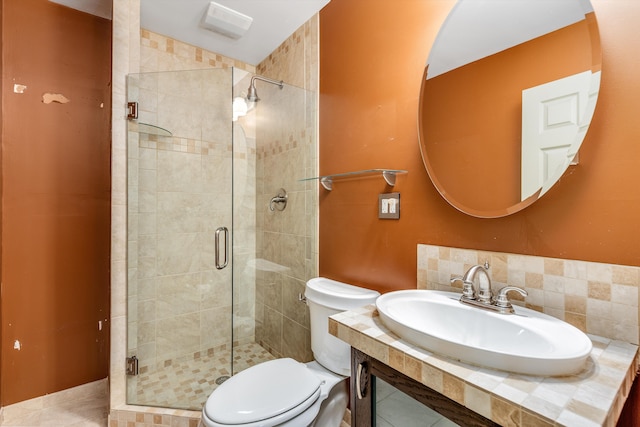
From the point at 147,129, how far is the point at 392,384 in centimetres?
187

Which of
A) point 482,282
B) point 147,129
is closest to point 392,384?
point 482,282

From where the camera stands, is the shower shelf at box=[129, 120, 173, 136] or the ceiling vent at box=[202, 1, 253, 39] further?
the ceiling vent at box=[202, 1, 253, 39]

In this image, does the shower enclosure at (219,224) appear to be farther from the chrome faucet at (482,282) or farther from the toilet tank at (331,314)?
the chrome faucet at (482,282)

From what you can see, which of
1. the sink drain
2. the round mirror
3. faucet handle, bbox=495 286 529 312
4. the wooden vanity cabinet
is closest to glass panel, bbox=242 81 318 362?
the sink drain

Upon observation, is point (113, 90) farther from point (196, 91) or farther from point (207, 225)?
point (207, 225)

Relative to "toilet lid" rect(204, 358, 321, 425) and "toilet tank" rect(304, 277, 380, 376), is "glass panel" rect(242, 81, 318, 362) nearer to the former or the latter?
"toilet tank" rect(304, 277, 380, 376)

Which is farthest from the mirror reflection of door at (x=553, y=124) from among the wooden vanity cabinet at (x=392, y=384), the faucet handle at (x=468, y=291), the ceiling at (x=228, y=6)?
the ceiling at (x=228, y=6)

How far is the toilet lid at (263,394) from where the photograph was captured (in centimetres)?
104

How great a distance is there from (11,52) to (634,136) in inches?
Answer: 113

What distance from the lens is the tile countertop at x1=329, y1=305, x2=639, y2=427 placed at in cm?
51

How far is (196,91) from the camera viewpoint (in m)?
1.86

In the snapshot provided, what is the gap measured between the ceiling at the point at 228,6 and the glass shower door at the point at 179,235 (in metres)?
0.41

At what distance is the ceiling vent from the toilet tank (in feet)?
5.72

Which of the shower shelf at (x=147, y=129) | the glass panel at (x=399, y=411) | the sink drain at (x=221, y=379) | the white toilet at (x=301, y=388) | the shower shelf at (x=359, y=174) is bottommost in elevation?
the sink drain at (x=221, y=379)
